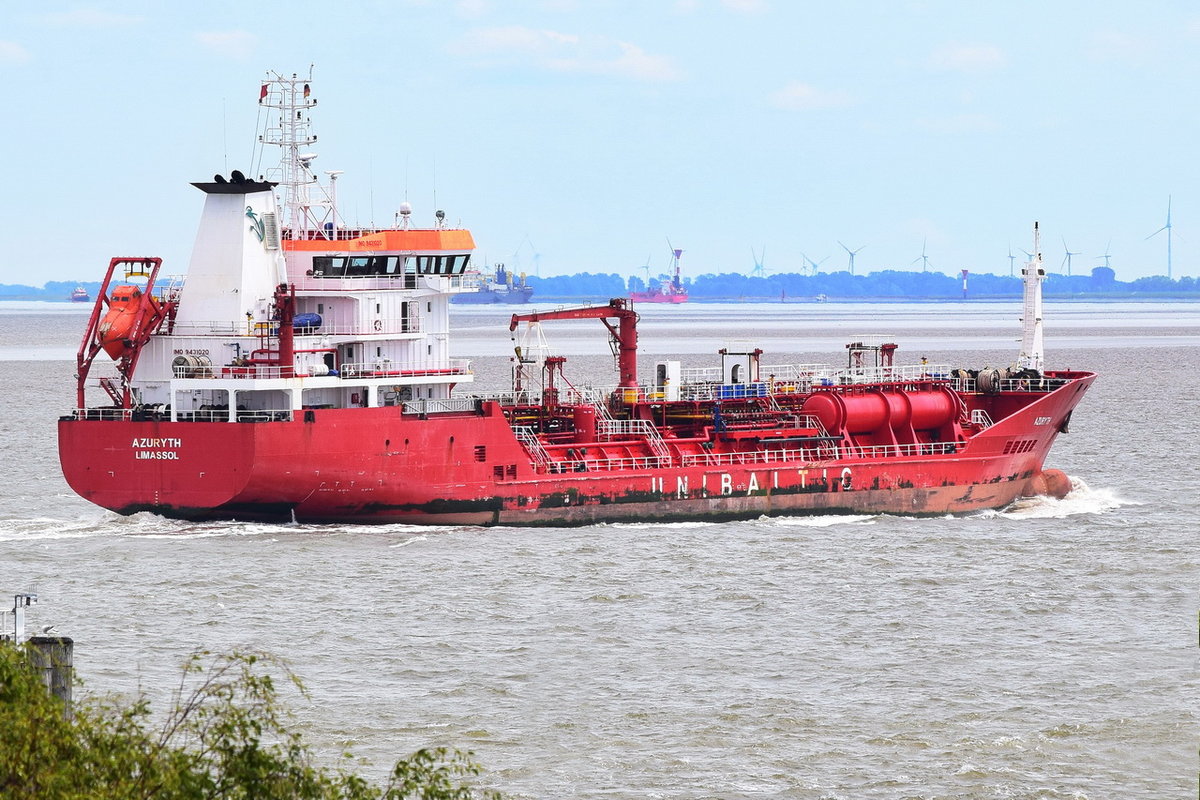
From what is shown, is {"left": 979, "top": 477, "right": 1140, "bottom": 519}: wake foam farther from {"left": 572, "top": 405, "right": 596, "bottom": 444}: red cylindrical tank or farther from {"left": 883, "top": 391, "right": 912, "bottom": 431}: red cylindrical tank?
{"left": 572, "top": 405, "right": 596, "bottom": 444}: red cylindrical tank

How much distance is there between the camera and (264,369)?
38.2 meters

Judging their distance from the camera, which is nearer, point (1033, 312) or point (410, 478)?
point (410, 478)

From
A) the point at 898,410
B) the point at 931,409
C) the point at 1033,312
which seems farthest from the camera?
the point at 1033,312

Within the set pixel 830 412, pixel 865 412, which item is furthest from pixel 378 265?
pixel 865 412

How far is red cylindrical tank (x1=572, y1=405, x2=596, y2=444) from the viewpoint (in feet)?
142

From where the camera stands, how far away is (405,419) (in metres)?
39.0

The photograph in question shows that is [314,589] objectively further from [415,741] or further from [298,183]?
[298,183]

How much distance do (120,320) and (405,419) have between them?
6.59 metres

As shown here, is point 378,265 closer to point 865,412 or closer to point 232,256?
point 232,256

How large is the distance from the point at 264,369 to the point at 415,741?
15.6 metres

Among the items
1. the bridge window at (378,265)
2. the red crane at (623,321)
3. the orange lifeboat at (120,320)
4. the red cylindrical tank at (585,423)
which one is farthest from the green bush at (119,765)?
the red crane at (623,321)

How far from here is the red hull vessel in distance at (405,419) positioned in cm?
3794

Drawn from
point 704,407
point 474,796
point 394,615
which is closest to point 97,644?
point 394,615

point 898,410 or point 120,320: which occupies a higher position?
point 120,320
